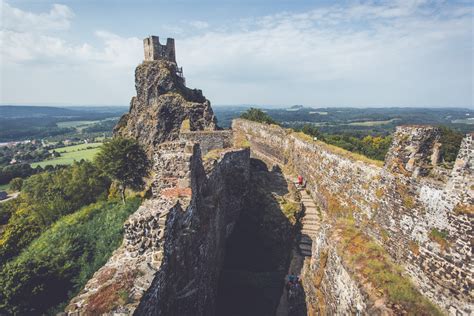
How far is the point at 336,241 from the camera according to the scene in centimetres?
820

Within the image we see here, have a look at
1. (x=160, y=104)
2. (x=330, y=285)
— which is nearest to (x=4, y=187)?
(x=160, y=104)

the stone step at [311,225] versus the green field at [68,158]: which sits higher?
the stone step at [311,225]

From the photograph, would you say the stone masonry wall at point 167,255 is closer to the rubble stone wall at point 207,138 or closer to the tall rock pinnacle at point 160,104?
the rubble stone wall at point 207,138

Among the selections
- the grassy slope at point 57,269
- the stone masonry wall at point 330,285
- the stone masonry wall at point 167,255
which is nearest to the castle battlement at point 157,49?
the grassy slope at point 57,269

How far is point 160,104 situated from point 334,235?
106 feet

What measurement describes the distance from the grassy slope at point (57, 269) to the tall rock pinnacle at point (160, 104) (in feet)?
58.1

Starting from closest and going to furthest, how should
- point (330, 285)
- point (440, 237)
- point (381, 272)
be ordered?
point (440, 237)
point (381, 272)
point (330, 285)

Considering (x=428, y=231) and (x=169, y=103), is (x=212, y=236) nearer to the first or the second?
(x=428, y=231)

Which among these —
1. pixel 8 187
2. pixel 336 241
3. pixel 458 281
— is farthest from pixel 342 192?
pixel 8 187

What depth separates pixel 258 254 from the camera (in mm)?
14188

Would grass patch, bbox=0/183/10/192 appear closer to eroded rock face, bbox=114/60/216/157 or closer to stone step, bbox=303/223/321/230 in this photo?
eroded rock face, bbox=114/60/216/157

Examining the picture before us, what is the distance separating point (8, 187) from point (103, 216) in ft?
261

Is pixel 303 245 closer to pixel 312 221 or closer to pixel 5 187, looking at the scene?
pixel 312 221

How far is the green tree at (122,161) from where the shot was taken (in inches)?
1007
